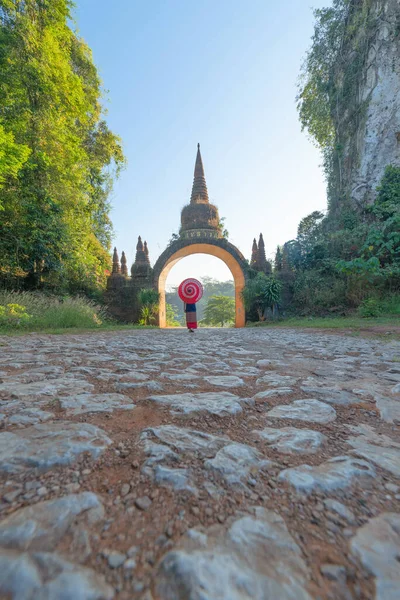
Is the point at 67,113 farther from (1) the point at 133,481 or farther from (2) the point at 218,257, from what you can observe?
(1) the point at 133,481

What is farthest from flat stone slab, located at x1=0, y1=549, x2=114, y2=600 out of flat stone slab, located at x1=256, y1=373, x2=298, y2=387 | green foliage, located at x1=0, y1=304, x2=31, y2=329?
green foliage, located at x1=0, y1=304, x2=31, y2=329

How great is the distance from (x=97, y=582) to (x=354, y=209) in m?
14.3

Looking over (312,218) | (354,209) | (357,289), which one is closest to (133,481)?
(357,289)

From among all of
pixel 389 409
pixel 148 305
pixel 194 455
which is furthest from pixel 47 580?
pixel 148 305

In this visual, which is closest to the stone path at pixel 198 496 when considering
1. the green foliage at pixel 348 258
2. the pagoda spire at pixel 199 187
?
the green foliage at pixel 348 258

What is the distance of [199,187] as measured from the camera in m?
16.4

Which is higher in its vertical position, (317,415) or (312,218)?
(312,218)

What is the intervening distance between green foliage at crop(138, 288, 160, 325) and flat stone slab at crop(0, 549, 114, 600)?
41.8 ft

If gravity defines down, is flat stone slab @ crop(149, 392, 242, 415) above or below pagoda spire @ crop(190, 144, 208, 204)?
below

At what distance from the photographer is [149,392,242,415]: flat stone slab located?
1441mm

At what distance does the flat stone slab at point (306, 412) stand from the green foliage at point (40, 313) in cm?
662

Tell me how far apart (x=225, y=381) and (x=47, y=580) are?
1640 millimetres

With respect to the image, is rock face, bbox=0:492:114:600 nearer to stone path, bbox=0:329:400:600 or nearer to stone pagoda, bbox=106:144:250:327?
stone path, bbox=0:329:400:600

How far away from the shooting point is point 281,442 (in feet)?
3.70
